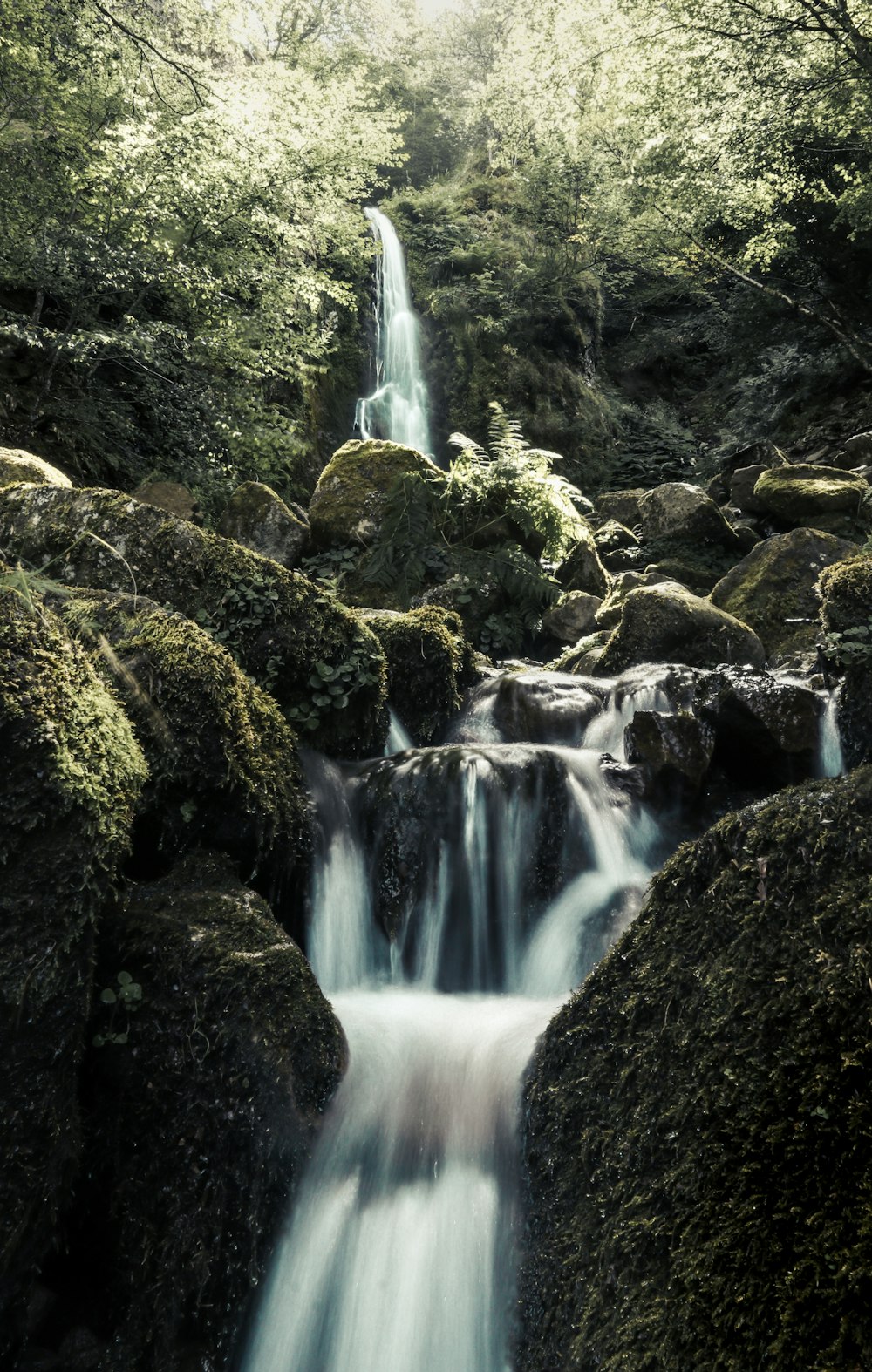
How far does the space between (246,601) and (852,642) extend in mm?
3997

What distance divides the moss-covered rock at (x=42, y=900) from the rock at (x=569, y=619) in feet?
24.0

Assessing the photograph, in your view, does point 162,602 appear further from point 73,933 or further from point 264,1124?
point 264,1124

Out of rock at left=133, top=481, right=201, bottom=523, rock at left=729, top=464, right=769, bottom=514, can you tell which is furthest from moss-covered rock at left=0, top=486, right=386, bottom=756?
rock at left=729, top=464, right=769, bottom=514

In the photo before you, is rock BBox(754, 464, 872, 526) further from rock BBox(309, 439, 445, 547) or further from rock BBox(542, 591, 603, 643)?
rock BBox(309, 439, 445, 547)

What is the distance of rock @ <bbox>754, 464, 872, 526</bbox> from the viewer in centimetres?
1060

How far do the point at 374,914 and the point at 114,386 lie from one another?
340 inches

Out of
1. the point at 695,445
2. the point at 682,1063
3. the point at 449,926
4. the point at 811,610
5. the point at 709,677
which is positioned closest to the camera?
the point at 682,1063

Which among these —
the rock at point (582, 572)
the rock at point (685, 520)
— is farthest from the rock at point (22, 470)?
the rock at point (685, 520)

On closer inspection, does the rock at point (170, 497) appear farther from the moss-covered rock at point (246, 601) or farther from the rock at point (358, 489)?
the moss-covered rock at point (246, 601)

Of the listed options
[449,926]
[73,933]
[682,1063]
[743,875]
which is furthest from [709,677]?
[73,933]

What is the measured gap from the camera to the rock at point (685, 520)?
38.4 feet

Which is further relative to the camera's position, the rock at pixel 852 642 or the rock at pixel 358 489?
the rock at pixel 358 489

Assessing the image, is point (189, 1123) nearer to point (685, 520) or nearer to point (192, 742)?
point (192, 742)

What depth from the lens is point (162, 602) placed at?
543 centimetres
